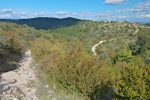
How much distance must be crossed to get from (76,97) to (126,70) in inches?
200

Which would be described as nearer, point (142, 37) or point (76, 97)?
point (76, 97)

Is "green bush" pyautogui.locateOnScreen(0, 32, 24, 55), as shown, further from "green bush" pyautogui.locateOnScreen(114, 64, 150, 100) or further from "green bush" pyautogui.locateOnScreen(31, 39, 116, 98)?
"green bush" pyautogui.locateOnScreen(114, 64, 150, 100)

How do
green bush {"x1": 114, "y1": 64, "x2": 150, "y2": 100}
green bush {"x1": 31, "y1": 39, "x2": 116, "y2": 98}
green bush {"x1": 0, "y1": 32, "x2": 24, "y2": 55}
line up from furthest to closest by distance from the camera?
green bush {"x1": 0, "y1": 32, "x2": 24, "y2": 55}
green bush {"x1": 31, "y1": 39, "x2": 116, "y2": 98}
green bush {"x1": 114, "y1": 64, "x2": 150, "y2": 100}

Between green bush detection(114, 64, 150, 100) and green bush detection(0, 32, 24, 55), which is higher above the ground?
green bush detection(114, 64, 150, 100)

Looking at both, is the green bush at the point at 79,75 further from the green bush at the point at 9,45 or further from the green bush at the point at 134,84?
the green bush at the point at 9,45

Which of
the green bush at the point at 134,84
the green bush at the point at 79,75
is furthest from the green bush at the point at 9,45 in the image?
the green bush at the point at 134,84

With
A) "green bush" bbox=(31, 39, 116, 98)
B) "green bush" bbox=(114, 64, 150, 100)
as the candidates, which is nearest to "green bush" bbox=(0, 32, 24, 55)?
"green bush" bbox=(31, 39, 116, 98)

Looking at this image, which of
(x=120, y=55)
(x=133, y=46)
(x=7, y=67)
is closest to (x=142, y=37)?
(x=133, y=46)

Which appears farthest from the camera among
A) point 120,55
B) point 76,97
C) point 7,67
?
point 120,55

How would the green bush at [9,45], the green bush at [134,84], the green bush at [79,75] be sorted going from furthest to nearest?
the green bush at [9,45] < the green bush at [79,75] < the green bush at [134,84]

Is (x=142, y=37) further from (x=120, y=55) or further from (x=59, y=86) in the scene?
(x=59, y=86)

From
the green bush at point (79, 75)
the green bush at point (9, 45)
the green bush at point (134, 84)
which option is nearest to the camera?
the green bush at point (134, 84)

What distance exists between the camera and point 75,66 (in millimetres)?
29656

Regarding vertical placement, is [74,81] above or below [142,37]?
above
